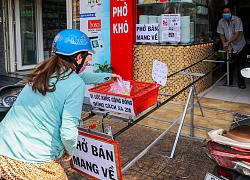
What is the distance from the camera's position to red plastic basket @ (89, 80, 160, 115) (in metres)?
2.78

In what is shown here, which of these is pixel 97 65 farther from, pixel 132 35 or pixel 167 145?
pixel 167 145

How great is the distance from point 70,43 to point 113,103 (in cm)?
104

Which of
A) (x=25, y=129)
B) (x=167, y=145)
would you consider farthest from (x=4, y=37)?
(x=25, y=129)

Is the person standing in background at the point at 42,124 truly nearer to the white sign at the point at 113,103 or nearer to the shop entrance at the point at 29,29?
the white sign at the point at 113,103

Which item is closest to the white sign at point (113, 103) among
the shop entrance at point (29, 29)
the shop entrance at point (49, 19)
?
the shop entrance at point (29, 29)

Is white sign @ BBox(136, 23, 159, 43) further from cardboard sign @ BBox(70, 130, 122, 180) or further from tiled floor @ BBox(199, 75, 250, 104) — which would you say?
cardboard sign @ BBox(70, 130, 122, 180)

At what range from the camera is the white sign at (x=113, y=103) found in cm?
280

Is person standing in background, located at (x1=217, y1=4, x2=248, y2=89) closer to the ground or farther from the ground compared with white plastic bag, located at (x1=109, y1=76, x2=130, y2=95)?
farther from the ground

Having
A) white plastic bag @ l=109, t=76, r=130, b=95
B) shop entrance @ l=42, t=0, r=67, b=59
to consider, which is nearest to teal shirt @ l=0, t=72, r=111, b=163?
white plastic bag @ l=109, t=76, r=130, b=95

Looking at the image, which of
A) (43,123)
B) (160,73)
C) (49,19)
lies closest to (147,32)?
(160,73)

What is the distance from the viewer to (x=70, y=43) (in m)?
2.10

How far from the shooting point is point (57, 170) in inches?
80.4

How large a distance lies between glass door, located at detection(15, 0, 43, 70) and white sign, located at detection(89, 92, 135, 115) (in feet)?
20.9

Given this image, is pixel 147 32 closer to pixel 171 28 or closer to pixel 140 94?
pixel 171 28
